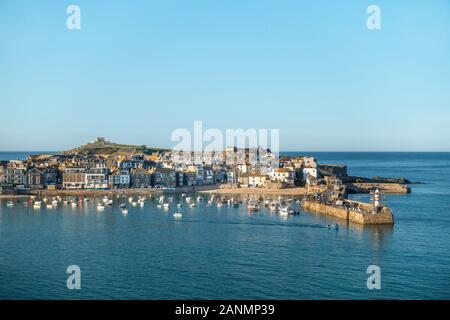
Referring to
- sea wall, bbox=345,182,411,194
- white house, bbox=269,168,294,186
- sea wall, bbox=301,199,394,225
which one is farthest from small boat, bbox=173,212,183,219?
white house, bbox=269,168,294,186

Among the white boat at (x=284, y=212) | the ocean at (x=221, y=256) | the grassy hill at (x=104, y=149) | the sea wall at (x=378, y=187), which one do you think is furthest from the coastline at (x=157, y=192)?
the grassy hill at (x=104, y=149)

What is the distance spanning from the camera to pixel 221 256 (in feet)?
56.1

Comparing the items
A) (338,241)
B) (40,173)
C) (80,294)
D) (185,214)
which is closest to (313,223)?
(338,241)

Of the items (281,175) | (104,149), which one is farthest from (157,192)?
(104,149)

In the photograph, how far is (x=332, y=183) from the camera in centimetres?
4059

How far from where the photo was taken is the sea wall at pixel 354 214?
76.5 ft

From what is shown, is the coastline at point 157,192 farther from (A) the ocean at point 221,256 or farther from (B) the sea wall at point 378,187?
(A) the ocean at point 221,256

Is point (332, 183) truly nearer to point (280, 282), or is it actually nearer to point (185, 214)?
point (185, 214)

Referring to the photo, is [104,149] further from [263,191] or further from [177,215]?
[177,215]

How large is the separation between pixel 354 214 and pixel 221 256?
9.43 m

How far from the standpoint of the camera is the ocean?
44.7ft

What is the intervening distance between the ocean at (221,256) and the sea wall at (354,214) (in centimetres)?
66

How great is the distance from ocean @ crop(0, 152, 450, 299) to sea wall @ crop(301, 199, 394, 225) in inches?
25.9

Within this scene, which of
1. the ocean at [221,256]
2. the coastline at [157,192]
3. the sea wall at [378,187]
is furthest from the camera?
the sea wall at [378,187]
